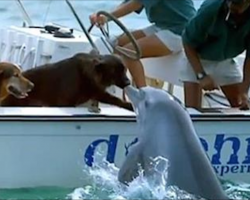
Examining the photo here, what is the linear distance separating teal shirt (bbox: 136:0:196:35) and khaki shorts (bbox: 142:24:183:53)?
3cm

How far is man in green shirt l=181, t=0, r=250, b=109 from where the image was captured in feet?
20.0

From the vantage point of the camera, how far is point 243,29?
619 cm

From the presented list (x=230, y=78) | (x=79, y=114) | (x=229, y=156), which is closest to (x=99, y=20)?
(x=230, y=78)

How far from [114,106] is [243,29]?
2.88 feet

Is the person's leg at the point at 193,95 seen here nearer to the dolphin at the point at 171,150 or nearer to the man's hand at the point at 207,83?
the man's hand at the point at 207,83

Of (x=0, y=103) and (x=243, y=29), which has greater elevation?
(x=243, y=29)

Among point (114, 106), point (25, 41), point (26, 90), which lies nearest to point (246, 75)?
point (114, 106)

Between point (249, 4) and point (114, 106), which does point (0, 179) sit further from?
point (249, 4)

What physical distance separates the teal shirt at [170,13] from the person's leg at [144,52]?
113mm

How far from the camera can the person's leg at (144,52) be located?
6484 millimetres

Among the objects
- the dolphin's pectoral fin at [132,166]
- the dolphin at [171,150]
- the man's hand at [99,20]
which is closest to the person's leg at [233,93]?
the man's hand at [99,20]

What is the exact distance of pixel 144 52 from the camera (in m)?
6.65

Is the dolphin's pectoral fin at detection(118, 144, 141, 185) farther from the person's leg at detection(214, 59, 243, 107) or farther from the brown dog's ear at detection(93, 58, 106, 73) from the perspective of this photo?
the person's leg at detection(214, 59, 243, 107)

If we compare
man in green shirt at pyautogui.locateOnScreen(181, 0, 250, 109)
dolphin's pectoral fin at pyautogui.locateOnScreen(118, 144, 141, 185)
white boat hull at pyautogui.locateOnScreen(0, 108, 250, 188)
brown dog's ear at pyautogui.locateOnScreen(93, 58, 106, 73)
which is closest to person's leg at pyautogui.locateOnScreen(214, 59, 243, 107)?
man in green shirt at pyautogui.locateOnScreen(181, 0, 250, 109)
